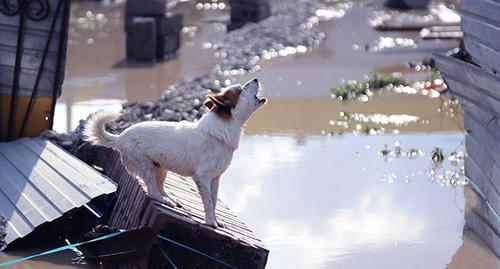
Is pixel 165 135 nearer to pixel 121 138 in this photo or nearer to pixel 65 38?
pixel 121 138

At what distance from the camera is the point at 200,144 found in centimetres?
777

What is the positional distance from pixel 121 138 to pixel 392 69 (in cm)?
1140

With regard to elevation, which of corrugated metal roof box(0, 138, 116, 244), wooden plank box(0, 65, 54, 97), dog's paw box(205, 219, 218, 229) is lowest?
corrugated metal roof box(0, 138, 116, 244)

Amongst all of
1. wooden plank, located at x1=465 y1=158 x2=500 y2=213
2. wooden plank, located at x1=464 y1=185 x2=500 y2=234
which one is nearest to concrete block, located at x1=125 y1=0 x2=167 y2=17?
wooden plank, located at x1=464 y1=185 x2=500 y2=234

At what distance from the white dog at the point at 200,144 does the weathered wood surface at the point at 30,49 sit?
3.25 metres

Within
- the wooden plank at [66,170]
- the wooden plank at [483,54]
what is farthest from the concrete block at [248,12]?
the wooden plank at [483,54]

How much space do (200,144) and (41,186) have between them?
6.21 ft

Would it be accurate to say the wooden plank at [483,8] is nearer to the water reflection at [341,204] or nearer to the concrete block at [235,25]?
the water reflection at [341,204]

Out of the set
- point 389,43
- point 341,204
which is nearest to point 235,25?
point 389,43

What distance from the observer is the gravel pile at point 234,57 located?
533 inches

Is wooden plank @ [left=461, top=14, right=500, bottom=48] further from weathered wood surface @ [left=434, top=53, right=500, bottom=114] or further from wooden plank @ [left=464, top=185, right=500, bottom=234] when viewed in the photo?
wooden plank @ [left=464, top=185, right=500, bottom=234]

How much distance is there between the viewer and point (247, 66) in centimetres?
1889

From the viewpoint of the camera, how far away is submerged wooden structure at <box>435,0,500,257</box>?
9.02m

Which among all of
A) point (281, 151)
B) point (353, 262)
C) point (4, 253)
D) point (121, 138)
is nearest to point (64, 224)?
point (4, 253)
